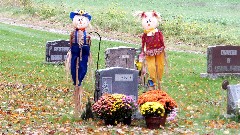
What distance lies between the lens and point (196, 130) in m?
12.3

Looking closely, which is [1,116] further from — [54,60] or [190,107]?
[54,60]

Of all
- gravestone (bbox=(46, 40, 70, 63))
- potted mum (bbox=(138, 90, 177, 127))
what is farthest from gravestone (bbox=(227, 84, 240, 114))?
gravestone (bbox=(46, 40, 70, 63))

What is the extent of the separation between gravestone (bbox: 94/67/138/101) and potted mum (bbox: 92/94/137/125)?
2.11ft

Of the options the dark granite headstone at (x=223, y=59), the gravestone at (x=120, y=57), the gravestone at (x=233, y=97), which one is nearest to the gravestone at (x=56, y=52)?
the gravestone at (x=120, y=57)

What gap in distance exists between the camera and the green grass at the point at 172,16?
34.2 metres

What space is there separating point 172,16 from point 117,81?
29.2 metres

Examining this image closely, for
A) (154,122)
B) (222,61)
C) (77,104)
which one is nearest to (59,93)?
(77,104)

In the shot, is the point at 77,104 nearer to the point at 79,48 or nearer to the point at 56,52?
the point at 79,48

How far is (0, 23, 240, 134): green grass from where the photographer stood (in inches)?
510

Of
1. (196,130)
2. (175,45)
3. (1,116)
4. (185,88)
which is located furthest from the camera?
(175,45)

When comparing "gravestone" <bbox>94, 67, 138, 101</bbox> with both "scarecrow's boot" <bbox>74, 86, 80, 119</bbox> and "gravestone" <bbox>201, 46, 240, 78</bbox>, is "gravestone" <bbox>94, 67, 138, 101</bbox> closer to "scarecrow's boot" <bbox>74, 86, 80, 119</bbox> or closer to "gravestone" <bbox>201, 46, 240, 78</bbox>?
"scarecrow's boot" <bbox>74, 86, 80, 119</bbox>

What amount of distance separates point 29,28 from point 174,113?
968 inches

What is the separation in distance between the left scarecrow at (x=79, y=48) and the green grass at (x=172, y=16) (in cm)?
1985

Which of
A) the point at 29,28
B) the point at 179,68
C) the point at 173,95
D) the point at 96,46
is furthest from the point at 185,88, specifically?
the point at 29,28
